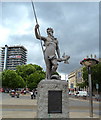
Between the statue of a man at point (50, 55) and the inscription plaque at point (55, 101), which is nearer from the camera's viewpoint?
the inscription plaque at point (55, 101)

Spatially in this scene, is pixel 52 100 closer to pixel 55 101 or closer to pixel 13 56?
pixel 55 101

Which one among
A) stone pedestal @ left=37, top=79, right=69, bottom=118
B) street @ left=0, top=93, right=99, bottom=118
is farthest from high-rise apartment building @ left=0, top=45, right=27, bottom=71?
stone pedestal @ left=37, top=79, right=69, bottom=118

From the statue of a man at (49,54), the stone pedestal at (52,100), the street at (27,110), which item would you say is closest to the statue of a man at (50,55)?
the statue of a man at (49,54)

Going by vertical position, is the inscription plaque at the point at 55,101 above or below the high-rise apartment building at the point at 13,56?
below

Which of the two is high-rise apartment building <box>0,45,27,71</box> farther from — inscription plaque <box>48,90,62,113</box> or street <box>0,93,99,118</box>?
inscription plaque <box>48,90,62,113</box>

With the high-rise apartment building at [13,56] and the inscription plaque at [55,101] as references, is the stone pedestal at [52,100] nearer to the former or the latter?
the inscription plaque at [55,101]

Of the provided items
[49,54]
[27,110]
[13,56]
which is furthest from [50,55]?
[13,56]

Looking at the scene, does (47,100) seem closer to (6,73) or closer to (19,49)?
(6,73)

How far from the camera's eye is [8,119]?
26.2 ft

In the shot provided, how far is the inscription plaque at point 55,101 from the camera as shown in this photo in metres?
6.53

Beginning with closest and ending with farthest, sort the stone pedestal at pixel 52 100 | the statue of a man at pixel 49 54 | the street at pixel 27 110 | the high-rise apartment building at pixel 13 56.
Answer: the stone pedestal at pixel 52 100 < the statue of a man at pixel 49 54 < the street at pixel 27 110 < the high-rise apartment building at pixel 13 56

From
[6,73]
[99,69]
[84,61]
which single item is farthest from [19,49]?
[84,61]

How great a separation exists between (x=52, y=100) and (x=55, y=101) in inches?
5.0

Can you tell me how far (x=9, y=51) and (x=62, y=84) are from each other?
154256mm
